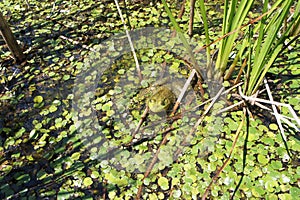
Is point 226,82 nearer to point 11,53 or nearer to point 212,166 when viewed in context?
point 212,166

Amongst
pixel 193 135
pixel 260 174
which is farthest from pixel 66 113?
pixel 260 174

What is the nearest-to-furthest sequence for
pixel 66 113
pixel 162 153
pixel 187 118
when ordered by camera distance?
1. pixel 162 153
2. pixel 187 118
3. pixel 66 113

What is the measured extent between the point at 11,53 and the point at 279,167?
5.71 feet

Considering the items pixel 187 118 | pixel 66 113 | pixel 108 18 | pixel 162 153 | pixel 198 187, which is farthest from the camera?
pixel 108 18

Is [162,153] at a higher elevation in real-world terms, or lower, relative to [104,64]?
lower

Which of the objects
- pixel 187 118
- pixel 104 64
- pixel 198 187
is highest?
pixel 104 64

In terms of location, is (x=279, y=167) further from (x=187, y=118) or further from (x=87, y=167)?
(x=87, y=167)

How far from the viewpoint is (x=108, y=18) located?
7.51ft

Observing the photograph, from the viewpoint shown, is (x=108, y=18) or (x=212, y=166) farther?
(x=108, y=18)

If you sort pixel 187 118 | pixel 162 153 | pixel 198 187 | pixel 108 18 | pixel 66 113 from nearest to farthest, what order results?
pixel 198 187
pixel 162 153
pixel 187 118
pixel 66 113
pixel 108 18

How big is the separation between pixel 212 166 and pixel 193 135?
190 mm

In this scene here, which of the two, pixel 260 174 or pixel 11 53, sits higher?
pixel 11 53

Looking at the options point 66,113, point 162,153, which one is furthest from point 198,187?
point 66,113

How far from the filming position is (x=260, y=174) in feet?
4.74
